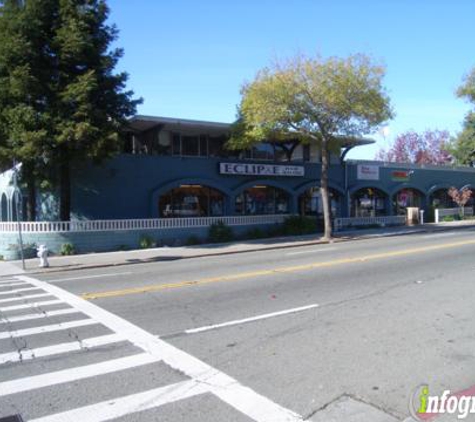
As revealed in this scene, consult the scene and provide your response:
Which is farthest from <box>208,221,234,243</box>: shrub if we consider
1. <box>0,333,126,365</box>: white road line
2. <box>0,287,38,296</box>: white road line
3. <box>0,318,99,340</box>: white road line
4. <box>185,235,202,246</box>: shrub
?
<box>0,333,126,365</box>: white road line

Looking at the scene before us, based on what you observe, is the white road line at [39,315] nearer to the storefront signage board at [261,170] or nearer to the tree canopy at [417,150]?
the storefront signage board at [261,170]

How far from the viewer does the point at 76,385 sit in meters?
5.19

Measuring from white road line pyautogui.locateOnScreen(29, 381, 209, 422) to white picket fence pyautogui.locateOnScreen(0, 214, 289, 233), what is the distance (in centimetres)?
1634

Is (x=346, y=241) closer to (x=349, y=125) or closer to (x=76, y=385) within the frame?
(x=349, y=125)

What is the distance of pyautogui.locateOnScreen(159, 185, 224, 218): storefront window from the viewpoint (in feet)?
82.1

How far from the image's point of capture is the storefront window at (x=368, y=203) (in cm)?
3422

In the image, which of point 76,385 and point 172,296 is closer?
point 76,385

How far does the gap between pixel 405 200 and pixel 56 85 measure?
92.1 ft

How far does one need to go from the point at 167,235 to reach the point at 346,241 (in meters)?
8.79

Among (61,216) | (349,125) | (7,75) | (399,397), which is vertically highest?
(7,75)

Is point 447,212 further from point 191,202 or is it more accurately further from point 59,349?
point 59,349

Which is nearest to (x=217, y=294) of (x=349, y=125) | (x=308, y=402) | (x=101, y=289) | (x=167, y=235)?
(x=101, y=289)

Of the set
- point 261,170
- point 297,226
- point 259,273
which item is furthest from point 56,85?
point 297,226

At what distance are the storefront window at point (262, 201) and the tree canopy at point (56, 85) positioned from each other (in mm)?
9852
